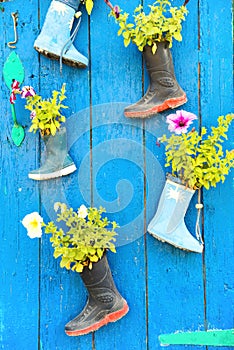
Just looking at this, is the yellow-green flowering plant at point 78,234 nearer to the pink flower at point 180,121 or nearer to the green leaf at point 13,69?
the pink flower at point 180,121

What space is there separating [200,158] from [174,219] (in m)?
0.20

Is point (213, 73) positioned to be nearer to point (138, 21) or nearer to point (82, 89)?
point (138, 21)

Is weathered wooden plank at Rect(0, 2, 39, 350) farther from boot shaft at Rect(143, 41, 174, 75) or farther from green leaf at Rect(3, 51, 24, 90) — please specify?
boot shaft at Rect(143, 41, 174, 75)

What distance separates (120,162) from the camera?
1807 millimetres

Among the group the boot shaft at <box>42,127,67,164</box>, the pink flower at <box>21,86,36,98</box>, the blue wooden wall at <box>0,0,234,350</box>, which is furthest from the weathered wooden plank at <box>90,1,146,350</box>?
the pink flower at <box>21,86,36,98</box>

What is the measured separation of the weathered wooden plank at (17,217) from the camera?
182 centimetres

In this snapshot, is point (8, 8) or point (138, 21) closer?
point (138, 21)

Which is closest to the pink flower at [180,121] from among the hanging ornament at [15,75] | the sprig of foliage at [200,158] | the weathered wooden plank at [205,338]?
the sprig of foliage at [200,158]

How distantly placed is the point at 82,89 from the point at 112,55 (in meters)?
0.15

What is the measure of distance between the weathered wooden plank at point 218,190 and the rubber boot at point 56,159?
45 cm

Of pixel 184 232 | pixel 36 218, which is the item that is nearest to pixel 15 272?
pixel 36 218

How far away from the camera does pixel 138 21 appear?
1.72m

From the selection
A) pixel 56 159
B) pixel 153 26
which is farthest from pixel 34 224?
pixel 153 26

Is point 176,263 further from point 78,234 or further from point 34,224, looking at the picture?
point 34,224
